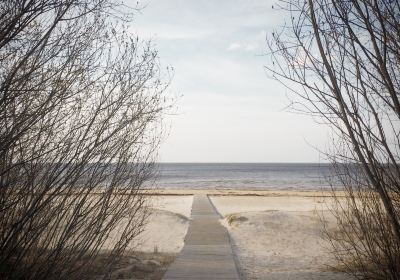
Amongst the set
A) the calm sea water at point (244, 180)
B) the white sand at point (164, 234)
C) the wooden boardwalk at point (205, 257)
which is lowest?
the calm sea water at point (244, 180)

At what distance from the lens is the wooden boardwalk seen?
7.01 meters

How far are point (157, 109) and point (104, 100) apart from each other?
3.80 feet

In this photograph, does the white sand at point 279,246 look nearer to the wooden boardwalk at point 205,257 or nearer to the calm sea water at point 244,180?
the wooden boardwalk at point 205,257

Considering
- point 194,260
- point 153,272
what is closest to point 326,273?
point 194,260

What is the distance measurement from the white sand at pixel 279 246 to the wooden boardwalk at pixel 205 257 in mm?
498

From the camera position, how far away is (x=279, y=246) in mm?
11625

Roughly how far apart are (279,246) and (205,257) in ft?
12.9

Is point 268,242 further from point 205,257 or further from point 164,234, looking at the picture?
point 205,257

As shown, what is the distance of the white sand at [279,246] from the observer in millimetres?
8344

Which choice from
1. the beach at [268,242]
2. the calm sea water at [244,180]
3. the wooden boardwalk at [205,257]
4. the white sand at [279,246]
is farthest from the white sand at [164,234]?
the calm sea water at [244,180]

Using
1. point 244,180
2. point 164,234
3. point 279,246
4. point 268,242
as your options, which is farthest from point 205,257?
point 244,180

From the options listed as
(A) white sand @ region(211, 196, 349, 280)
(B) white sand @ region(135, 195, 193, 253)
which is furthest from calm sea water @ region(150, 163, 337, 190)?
(A) white sand @ region(211, 196, 349, 280)

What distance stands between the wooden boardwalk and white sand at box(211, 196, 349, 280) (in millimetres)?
498

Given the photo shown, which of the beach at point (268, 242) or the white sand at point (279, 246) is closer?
the white sand at point (279, 246)
